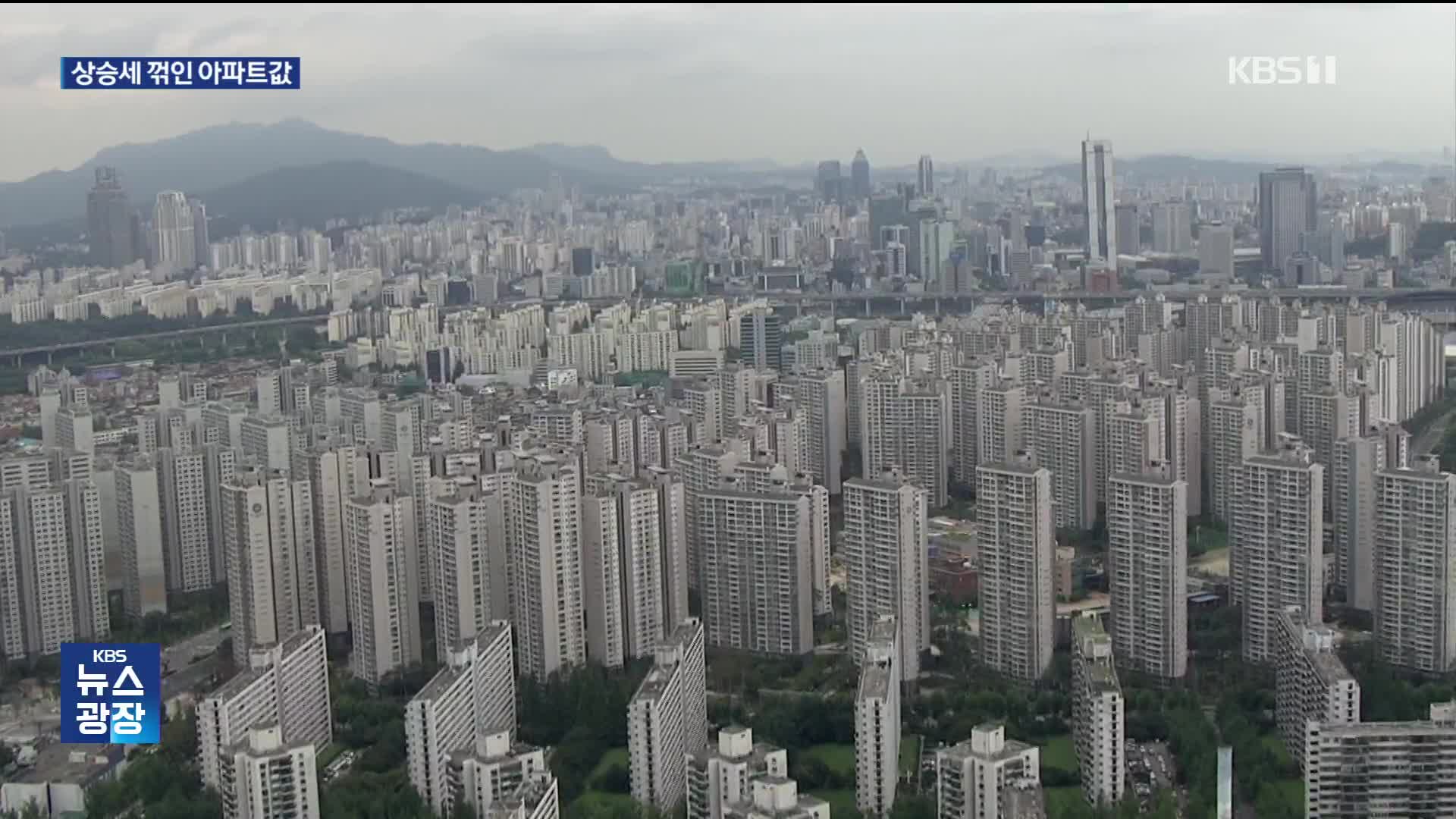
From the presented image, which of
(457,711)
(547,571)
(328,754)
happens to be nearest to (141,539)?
(547,571)

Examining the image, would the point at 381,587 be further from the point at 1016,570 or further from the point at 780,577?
the point at 1016,570

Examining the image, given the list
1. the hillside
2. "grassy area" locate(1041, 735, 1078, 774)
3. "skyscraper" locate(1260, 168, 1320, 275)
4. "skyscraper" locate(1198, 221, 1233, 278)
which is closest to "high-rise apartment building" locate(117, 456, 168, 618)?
"grassy area" locate(1041, 735, 1078, 774)

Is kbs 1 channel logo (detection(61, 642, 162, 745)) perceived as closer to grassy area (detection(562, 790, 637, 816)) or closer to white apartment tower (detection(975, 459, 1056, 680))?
grassy area (detection(562, 790, 637, 816))

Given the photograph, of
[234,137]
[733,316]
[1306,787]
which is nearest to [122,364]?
[234,137]

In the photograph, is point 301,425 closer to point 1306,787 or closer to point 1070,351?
point 1070,351

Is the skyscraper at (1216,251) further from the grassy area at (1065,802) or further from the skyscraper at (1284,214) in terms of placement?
the grassy area at (1065,802)

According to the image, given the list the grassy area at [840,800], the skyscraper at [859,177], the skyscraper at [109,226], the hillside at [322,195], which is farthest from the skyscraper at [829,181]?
the grassy area at [840,800]
